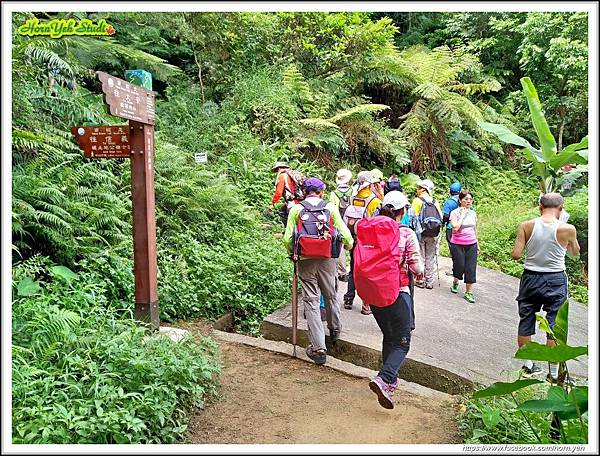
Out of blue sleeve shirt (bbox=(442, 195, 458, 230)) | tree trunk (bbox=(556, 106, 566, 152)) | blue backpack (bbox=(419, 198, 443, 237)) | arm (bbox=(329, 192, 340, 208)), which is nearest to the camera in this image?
arm (bbox=(329, 192, 340, 208))

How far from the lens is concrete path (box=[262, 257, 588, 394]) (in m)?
4.69

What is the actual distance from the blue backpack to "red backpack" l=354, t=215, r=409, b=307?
2830 millimetres

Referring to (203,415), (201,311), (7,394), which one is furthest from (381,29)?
(7,394)

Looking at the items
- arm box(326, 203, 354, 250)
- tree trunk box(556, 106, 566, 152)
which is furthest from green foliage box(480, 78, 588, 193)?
tree trunk box(556, 106, 566, 152)

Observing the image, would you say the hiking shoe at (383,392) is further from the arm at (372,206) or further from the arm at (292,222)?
the arm at (372,206)

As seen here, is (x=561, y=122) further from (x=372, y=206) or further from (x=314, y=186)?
(x=314, y=186)

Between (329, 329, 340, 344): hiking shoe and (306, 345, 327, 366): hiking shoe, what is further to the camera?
(329, 329, 340, 344): hiking shoe

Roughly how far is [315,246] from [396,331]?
1070mm

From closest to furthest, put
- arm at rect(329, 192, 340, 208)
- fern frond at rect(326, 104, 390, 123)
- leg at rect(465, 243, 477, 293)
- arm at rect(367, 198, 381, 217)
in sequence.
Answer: arm at rect(367, 198, 381, 217), arm at rect(329, 192, 340, 208), leg at rect(465, 243, 477, 293), fern frond at rect(326, 104, 390, 123)

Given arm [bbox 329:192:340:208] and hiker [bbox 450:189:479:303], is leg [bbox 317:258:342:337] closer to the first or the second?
arm [bbox 329:192:340:208]

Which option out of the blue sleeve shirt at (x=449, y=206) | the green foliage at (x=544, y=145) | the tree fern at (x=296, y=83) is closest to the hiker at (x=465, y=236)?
the blue sleeve shirt at (x=449, y=206)

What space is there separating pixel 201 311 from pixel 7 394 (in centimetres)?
317

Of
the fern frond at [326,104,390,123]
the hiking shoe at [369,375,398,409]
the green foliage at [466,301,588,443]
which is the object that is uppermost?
the fern frond at [326,104,390,123]

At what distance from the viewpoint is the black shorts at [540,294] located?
4.32 m
